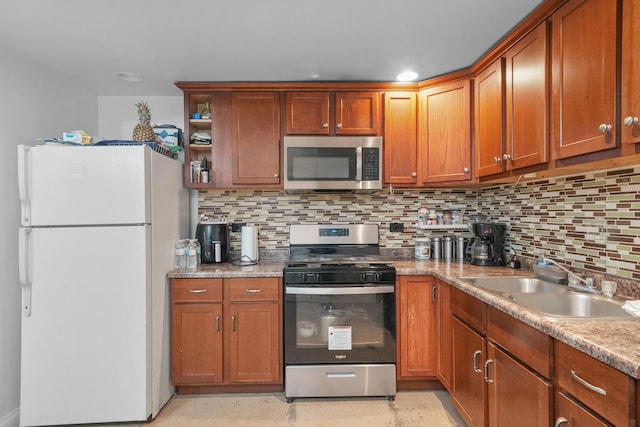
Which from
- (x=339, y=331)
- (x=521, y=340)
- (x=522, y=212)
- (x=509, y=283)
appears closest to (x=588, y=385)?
(x=521, y=340)

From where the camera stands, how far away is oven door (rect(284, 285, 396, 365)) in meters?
2.22

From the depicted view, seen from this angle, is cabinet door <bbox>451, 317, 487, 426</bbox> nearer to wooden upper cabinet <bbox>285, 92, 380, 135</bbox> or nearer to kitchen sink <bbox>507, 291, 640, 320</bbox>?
kitchen sink <bbox>507, 291, 640, 320</bbox>

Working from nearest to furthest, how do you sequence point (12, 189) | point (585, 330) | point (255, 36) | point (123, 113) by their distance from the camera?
point (585, 330), point (255, 36), point (12, 189), point (123, 113)

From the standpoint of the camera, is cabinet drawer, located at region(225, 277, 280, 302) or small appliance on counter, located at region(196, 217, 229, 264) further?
small appliance on counter, located at region(196, 217, 229, 264)

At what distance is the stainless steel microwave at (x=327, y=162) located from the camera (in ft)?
8.21

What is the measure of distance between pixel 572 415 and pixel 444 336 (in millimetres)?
1110

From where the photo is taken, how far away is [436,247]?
9.00ft

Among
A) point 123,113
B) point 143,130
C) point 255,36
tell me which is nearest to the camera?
point 255,36

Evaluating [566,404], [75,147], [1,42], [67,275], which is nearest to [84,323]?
[67,275]

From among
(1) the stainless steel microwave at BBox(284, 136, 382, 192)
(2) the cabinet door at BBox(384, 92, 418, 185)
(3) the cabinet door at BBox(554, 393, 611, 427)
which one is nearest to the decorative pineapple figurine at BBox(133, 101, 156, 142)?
(1) the stainless steel microwave at BBox(284, 136, 382, 192)

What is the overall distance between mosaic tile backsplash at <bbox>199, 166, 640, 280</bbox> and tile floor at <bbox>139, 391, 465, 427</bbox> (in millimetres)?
1142

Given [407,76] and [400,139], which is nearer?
[407,76]

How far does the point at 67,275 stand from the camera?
6.30 feet

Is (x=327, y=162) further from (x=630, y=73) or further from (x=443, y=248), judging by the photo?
(x=630, y=73)
